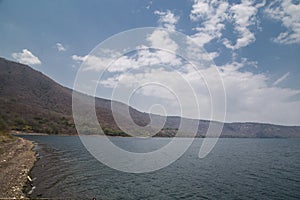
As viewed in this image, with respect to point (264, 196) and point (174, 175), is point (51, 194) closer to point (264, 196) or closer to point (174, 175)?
point (174, 175)

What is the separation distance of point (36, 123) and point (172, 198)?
18653cm

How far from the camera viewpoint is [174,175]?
44000 millimetres

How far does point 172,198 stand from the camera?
28.7 metres

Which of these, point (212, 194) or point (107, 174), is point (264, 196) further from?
point (107, 174)

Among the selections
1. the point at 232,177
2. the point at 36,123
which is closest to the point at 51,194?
the point at 232,177

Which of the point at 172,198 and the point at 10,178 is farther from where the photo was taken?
the point at 10,178

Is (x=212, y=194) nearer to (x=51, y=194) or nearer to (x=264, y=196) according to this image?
(x=264, y=196)

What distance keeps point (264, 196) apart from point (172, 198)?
514 inches

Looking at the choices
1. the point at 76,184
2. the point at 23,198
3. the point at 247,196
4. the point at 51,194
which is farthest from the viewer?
the point at 76,184

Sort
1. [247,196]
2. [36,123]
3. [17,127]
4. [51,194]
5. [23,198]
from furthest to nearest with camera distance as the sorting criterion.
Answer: [36,123] < [17,127] < [247,196] < [51,194] < [23,198]

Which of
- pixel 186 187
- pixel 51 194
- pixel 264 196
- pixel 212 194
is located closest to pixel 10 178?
pixel 51 194

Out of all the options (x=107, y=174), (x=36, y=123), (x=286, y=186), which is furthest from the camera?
(x=36, y=123)

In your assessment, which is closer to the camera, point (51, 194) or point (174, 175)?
point (51, 194)

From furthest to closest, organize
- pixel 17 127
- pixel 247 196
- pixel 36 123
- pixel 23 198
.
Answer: pixel 36 123 < pixel 17 127 < pixel 247 196 < pixel 23 198
